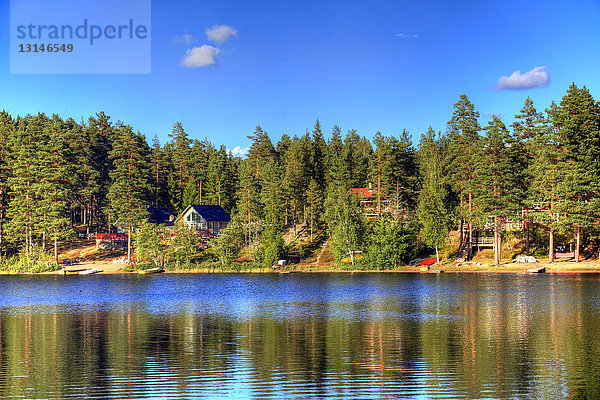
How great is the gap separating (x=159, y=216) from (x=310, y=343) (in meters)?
104

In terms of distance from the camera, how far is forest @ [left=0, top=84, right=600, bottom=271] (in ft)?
279

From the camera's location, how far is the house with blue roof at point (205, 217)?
124438 mm

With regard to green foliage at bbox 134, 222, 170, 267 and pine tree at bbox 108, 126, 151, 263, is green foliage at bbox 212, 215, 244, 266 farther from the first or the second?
pine tree at bbox 108, 126, 151, 263

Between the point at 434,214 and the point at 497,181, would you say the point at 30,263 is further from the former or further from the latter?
the point at 497,181

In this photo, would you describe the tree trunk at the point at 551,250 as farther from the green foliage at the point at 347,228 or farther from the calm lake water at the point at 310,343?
the green foliage at the point at 347,228

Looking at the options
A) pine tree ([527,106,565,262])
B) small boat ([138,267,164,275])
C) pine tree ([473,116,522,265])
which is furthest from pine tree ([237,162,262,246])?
pine tree ([527,106,565,262])

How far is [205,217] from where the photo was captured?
124 metres

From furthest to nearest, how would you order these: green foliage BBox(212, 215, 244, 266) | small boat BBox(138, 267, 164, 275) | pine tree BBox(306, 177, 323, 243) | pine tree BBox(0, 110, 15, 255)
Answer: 1. pine tree BBox(306, 177, 323, 243)
2. pine tree BBox(0, 110, 15, 255)
3. green foliage BBox(212, 215, 244, 266)
4. small boat BBox(138, 267, 164, 275)

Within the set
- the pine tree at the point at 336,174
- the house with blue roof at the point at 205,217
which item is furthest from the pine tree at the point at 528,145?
the house with blue roof at the point at 205,217

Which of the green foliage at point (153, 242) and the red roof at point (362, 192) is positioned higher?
the red roof at point (362, 192)

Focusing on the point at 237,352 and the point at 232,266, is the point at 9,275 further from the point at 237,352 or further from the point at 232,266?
the point at 237,352

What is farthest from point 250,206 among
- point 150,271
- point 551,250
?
point 551,250

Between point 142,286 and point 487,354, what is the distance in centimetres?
5588

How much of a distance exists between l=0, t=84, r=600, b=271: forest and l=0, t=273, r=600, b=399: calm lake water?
78.9ft
